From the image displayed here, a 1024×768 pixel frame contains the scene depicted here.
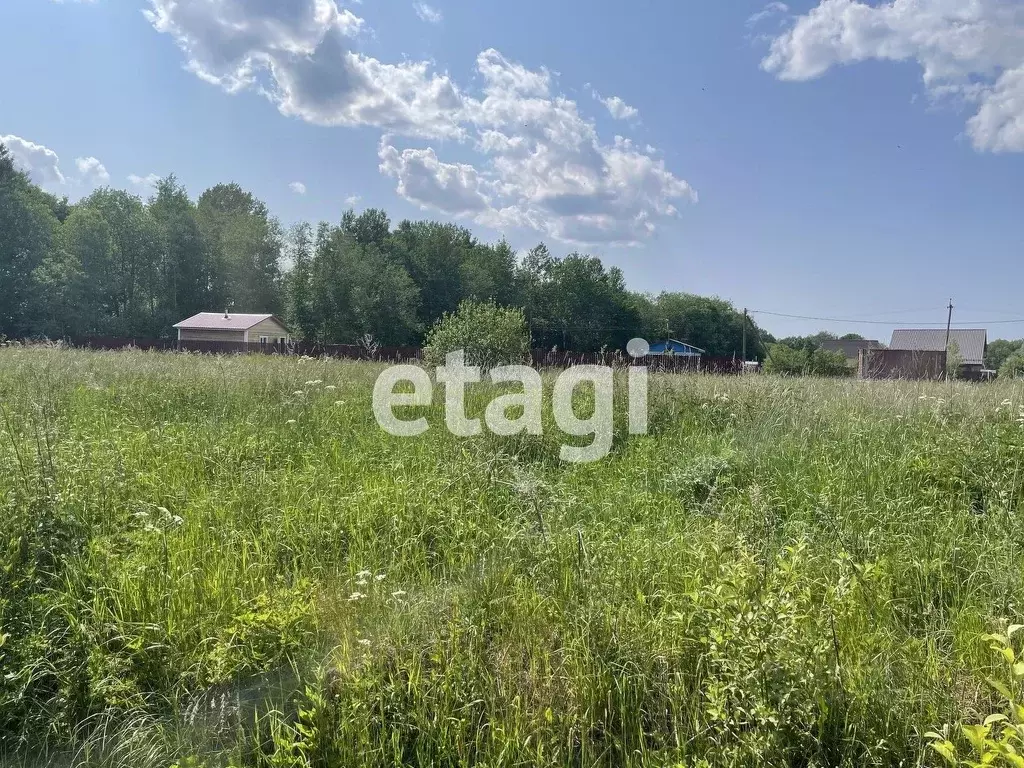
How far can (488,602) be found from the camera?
2510 millimetres

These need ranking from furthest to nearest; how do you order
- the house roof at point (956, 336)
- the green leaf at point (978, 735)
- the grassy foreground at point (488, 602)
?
the house roof at point (956, 336) < the grassy foreground at point (488, 602) < the green leaf at point (978, 735)

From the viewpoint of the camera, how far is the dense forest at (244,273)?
111ft

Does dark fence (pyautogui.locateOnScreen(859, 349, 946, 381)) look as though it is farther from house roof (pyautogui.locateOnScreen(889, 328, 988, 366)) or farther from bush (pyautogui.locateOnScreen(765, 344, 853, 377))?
house roof (pyautogui.locateOnScreen(889, 328, 988, 366))

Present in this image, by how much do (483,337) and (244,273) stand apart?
39120 millimetres

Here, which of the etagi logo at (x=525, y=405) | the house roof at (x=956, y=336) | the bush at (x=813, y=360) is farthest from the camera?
the house roof at (x=956, y=336)

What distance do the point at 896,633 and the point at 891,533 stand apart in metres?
1.15

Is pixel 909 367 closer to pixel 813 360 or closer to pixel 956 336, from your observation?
pixel 813 360

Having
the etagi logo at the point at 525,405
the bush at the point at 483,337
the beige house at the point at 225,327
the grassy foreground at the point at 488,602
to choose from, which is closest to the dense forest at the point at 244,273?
the beige house at the point at 225,327

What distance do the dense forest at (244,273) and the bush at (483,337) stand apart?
13.8 meters

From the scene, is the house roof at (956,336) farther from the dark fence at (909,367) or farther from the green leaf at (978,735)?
the green leaf at (978,735)

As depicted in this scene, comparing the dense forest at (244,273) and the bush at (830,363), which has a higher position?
the dense forest at (244,273)

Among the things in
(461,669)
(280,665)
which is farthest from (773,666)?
(280,665)

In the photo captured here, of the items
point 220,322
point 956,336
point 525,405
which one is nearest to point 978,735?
point 525,405

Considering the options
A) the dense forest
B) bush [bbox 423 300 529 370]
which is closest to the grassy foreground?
bush [bbox 423 300 529 370]
